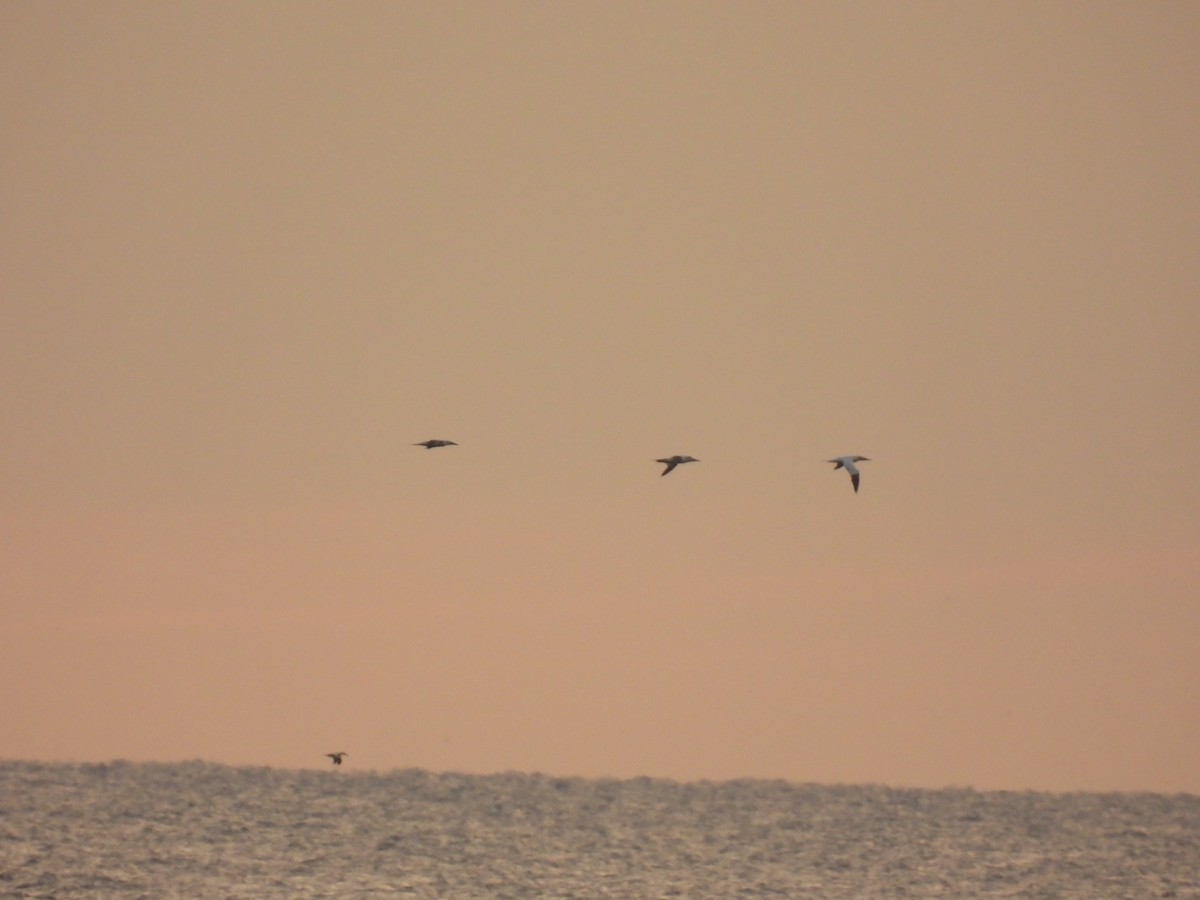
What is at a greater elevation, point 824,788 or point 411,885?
point 824,788

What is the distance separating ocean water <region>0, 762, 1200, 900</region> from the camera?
351ft

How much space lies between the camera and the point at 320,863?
110 m

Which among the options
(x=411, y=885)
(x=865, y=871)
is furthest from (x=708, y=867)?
(x=411, y=885)

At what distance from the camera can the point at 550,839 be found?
397ft

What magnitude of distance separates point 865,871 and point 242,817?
33.1 m

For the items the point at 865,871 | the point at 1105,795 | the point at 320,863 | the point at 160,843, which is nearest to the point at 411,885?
the point at 320,863

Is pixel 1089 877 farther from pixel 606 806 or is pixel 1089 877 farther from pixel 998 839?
pixel 606 806

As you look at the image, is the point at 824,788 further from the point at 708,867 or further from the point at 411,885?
the point at 411,885

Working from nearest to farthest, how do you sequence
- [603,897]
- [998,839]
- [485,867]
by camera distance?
[603,897]
[485,867]
[998,839]

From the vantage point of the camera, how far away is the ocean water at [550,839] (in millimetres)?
106875

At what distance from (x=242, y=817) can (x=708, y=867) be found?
985 inches

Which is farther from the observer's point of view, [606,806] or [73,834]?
[606,806]

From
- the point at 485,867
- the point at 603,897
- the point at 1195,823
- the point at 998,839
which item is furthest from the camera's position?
the point at 1195,823

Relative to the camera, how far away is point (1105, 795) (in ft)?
446
